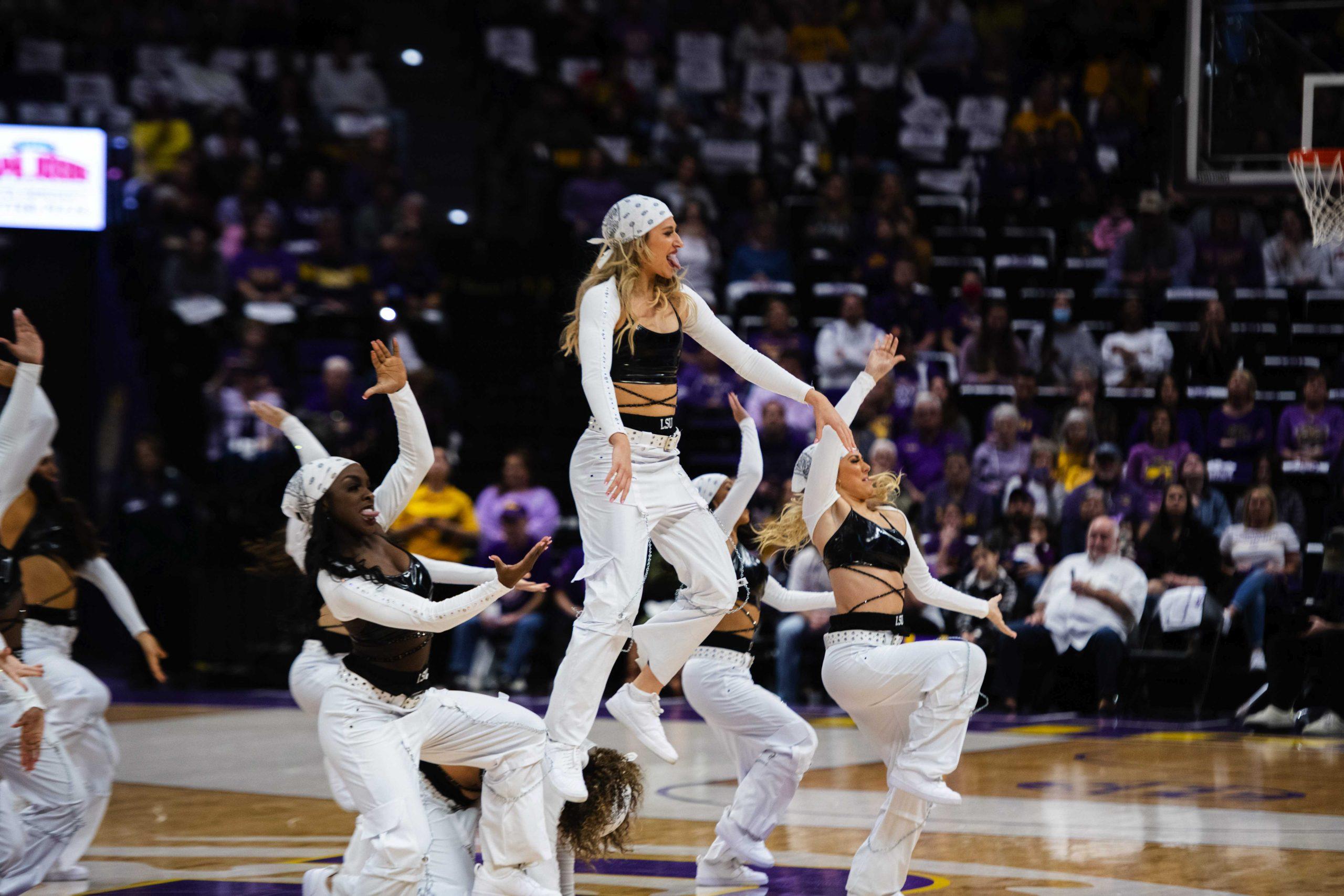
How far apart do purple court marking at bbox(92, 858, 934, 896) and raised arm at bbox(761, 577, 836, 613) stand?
1.23 m

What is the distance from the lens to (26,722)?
6.24 metres

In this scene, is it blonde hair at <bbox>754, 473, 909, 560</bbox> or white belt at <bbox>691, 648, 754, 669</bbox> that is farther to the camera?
white belt at <bbox>691, 648, 754, 669</bbox>

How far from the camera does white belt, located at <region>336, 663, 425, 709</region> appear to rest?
19.9 feet

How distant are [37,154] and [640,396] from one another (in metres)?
11.0

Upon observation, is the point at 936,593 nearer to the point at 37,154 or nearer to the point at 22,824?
the point at 22,824

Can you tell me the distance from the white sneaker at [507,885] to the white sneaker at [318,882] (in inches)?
22.0

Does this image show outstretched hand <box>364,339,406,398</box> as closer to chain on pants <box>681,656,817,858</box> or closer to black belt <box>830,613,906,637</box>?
chain on pants <box>681,656,817,858</box>

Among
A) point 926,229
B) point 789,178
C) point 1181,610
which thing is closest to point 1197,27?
point 1181,610

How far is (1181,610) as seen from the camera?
1186cm

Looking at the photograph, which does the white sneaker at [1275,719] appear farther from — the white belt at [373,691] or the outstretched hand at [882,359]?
the white belt at [373,691]

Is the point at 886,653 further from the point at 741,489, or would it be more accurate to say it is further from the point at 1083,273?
the point at 1083,273

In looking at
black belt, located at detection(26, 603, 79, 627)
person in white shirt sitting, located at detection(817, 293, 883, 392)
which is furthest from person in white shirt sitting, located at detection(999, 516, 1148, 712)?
black belt, located at detection(26, 603, 79, 627)

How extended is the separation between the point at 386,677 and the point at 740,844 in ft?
5.90

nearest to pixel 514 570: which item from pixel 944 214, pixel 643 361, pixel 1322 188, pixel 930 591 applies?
pixel 643 361
